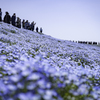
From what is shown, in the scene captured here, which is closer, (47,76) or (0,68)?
(47,76)

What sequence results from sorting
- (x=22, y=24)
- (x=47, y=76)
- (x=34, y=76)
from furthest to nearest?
(x=22, y=24) < (x=47, y=76) < (x=34, y=76)

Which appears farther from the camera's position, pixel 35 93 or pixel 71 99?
pixel 71 99

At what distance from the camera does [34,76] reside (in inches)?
43.9

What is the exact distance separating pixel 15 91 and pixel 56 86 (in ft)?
1.62

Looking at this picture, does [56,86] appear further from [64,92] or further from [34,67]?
[34,67]

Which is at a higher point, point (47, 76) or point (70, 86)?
point (47, 76)

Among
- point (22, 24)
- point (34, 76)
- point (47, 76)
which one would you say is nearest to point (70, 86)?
point (47, 76)

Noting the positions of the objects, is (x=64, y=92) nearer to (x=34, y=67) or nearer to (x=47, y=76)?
(x=47, y=76)

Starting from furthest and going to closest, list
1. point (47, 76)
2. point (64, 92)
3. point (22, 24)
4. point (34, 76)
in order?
point (22, 24)
point (64, 92)
point (47, 76)
point (34, 76)

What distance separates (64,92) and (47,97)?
525 millimetres

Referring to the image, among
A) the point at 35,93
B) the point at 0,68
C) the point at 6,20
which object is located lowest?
the point at 0,68

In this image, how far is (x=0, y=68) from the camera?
3.21 m

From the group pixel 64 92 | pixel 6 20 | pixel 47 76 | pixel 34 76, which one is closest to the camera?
pixel 34 76

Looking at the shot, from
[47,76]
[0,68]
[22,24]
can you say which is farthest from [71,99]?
[22,24]
